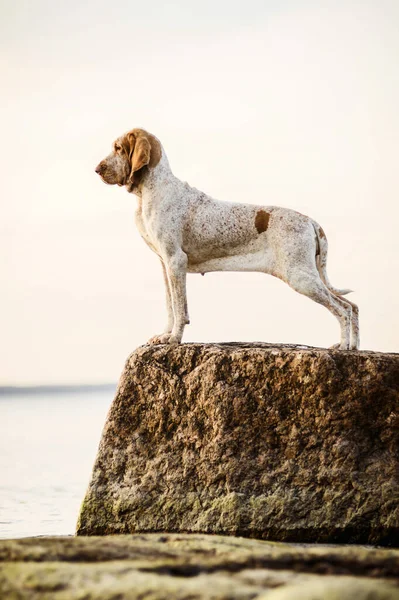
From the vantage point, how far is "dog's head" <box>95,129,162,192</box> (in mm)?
5891

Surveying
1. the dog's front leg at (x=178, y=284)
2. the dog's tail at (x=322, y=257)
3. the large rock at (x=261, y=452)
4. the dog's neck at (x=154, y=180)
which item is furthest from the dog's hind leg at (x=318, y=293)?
the dog's neck at (x=154, y=180)

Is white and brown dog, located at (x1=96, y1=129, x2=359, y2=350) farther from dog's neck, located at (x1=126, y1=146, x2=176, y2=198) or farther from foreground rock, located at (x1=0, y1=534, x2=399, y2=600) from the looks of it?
foreground rock, located at (x1=0, y1=534, x2=399, y2=600)

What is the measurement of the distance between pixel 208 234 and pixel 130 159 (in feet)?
2.63

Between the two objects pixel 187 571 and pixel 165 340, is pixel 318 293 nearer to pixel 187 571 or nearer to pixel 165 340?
pixel 165 340

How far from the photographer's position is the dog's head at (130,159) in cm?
589

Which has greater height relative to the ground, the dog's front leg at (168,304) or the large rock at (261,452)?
the dog's front leg at (168,304)

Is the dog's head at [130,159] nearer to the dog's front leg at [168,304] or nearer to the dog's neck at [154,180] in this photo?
the dog's neck at [154,180]

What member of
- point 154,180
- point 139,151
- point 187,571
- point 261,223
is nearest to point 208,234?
point 261,223

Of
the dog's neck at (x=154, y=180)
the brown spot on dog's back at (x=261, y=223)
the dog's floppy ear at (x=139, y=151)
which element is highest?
the dog's floppy ear at (x=139, y=151)

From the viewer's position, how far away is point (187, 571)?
2809 millimetres

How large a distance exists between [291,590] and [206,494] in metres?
2.69

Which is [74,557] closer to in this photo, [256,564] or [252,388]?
[256,564]

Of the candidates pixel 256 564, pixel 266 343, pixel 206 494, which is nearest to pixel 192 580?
pixel 256 564

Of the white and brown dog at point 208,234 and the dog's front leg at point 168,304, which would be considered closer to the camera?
the white and brown dog at point 208,234
